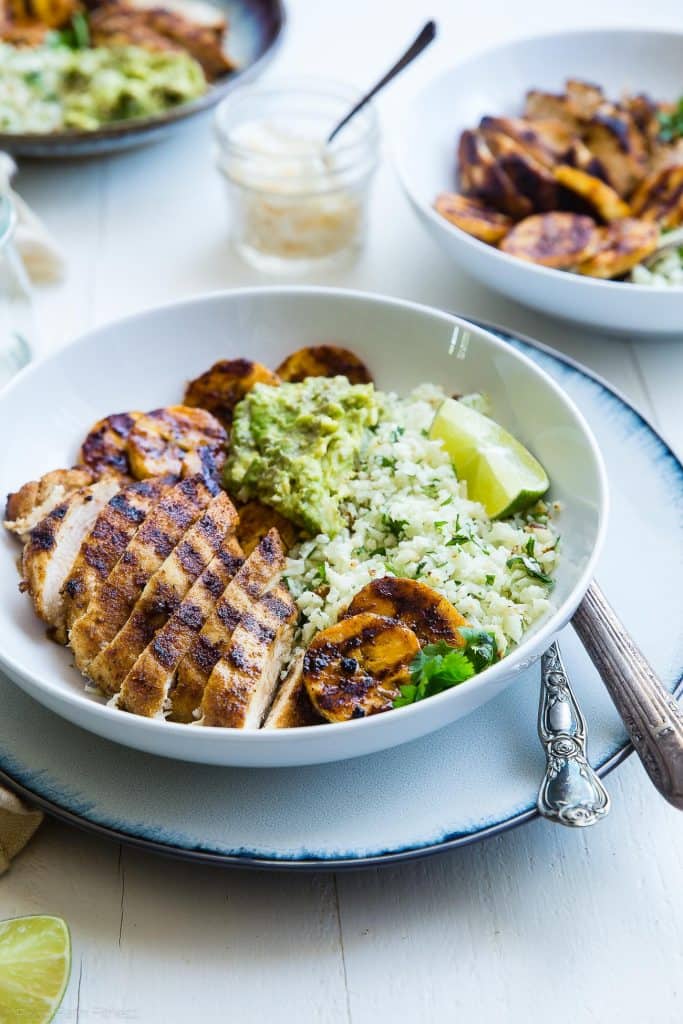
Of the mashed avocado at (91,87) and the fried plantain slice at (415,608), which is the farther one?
the mashed avocado at (91,87)

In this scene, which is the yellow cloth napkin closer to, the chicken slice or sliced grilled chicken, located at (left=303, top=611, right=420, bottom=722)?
the chicken slice

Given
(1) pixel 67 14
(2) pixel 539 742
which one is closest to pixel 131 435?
(2) pixel 539 742

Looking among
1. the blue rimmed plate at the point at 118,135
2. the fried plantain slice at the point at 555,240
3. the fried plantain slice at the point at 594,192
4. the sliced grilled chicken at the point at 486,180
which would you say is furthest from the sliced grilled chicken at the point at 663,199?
the blue rimmed plate at the point at 118,135

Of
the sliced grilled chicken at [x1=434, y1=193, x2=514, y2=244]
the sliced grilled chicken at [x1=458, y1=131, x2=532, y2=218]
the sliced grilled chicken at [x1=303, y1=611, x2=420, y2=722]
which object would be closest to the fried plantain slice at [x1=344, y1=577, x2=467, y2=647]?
the sliced grilled chicken at [x1=303, y1=611, x2=420, y2=722]

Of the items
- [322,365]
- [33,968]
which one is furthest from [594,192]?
[33,968]

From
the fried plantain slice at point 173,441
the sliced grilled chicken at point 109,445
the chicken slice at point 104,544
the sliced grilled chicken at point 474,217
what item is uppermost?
the sliced grilled chicken at point 474,217

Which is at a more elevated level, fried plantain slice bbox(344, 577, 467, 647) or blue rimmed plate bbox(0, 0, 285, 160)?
fried plantain slice bbox(344, 577, 467, 647)

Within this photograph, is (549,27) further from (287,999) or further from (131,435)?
(287,999)

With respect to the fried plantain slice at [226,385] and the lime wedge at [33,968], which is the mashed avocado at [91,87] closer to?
the fried plantain slice at [226,385]
